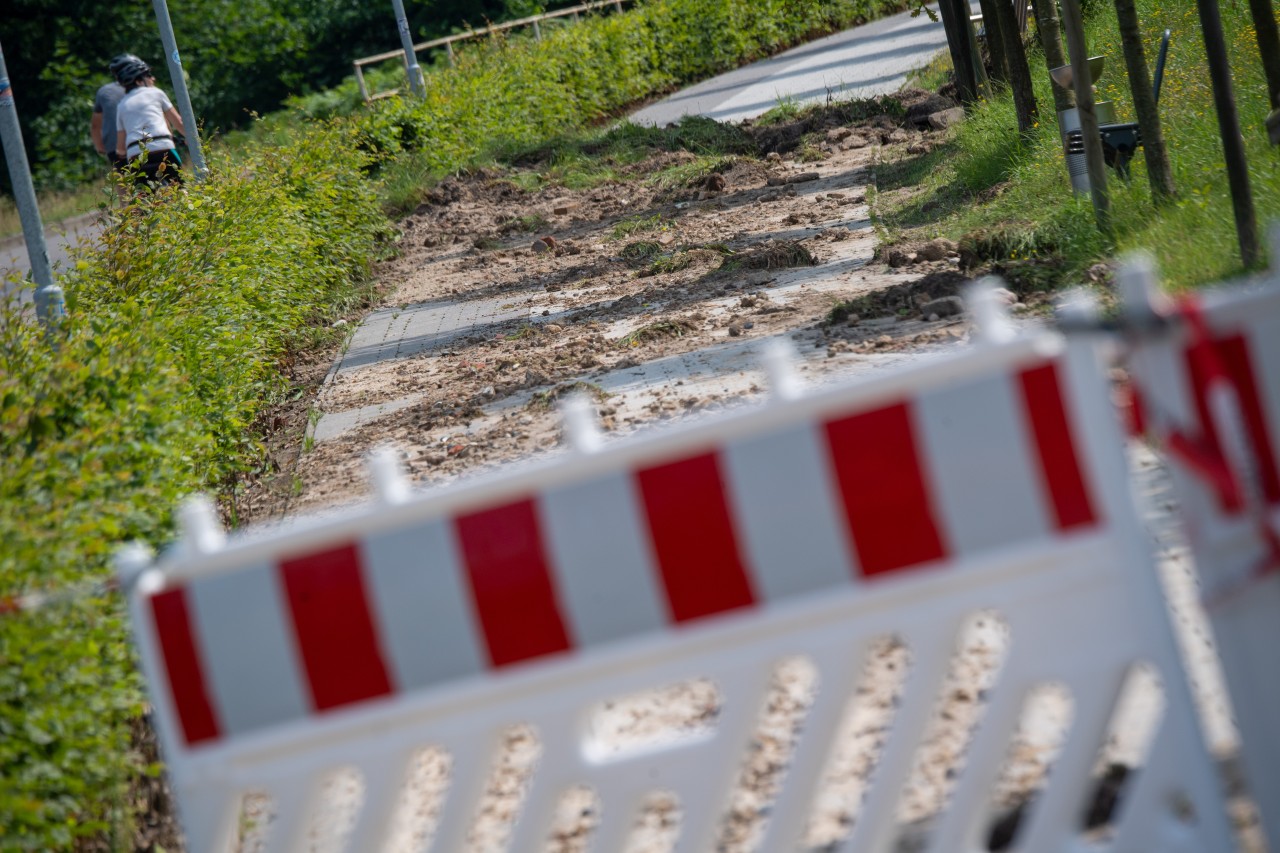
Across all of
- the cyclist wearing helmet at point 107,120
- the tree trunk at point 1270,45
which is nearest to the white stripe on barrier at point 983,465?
the tree trunk at point 1270,45

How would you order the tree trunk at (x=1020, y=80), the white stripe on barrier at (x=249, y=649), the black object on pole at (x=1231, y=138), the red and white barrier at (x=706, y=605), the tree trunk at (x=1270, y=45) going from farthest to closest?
the tree trunk at (x=1020, y=80) < the tree trunk at (x=1270, y=45) < the black object on pole at (x=1231, y=138) < the white stripe on barrier at (x=249, y=649) < the red and white barrier at (x=706, y=605)

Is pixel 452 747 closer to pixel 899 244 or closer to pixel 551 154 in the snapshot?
pixel 899 244

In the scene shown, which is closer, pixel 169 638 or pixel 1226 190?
pixel 169 638

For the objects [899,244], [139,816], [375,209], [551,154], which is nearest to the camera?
[139,816]

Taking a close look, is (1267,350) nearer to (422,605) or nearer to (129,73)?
(422,605)

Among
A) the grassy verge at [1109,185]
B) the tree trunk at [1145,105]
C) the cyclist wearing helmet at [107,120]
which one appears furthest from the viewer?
the cyclist wearing helmet at [107,120]

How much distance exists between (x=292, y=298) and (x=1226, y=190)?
7003mm

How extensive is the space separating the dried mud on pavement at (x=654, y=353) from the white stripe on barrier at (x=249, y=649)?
3.84 feet

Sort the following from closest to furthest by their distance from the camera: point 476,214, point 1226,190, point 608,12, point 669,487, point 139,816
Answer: point 669,487 → point 139,816 → point 1226,190 → point 476,214 → point 608,12

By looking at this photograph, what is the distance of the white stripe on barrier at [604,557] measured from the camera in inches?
103

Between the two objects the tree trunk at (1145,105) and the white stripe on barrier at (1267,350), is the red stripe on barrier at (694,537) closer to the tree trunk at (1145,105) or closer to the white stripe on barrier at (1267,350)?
the white stripe on barrier at (1267,350)

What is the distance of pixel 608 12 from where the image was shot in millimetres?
41812

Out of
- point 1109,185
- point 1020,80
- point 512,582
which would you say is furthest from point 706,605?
point 1020,80

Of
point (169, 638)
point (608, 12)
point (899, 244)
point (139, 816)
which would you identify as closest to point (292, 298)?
point (899, 244)
